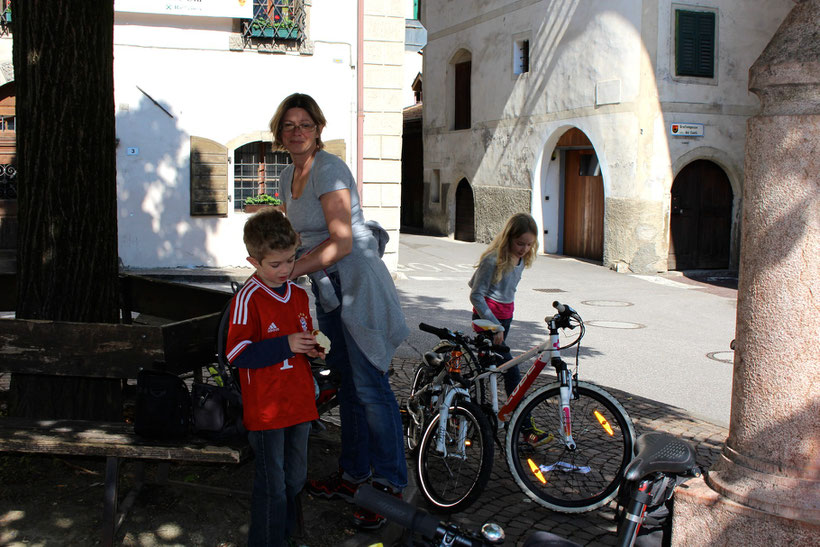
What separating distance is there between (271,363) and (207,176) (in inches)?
483

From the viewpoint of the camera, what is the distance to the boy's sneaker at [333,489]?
4.31 m

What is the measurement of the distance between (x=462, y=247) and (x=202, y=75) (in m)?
8.85

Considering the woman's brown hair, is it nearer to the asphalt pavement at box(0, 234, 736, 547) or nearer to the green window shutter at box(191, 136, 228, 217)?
the asphalt pavement at box(0, 234, 736, 547)

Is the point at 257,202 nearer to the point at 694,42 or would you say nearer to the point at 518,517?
the point at 694,42

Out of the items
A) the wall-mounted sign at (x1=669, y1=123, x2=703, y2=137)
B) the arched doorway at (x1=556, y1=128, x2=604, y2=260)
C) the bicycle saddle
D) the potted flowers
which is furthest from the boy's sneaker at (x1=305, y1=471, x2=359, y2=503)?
the arched doorway at (x1=556, y1=128, x2=604, y2=260)

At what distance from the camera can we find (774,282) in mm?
3447

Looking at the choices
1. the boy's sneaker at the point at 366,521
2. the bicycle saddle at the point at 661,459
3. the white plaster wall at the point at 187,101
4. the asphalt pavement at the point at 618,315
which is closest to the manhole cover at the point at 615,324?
the asphalt pavement at the point at 618,315

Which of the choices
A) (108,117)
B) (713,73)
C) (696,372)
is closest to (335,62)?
(713,73)

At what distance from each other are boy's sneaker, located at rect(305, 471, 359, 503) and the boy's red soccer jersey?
917 mm

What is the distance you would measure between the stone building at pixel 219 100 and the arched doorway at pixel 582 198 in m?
6.19

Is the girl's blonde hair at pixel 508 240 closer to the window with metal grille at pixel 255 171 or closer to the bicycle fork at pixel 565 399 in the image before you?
the bicycle fork at pixel 565 399

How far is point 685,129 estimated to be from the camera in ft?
55.6

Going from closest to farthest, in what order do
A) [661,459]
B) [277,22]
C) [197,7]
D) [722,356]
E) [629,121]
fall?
[661,459], [722,356], [197,7], [277,22], [629,121]

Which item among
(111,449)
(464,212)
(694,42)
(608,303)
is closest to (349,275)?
(111,449)
